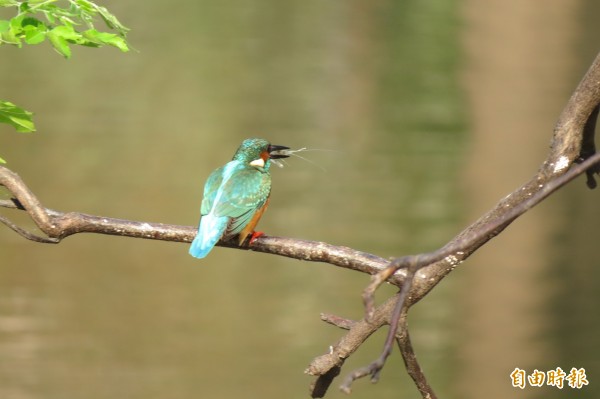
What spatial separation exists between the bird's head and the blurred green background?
191 inches

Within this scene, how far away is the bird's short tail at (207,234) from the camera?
7.91 ft

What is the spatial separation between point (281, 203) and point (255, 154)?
640cm

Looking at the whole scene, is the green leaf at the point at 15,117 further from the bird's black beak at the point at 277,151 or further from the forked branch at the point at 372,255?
the bird's black beak at the point at 277,151

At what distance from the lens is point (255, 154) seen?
114 inches

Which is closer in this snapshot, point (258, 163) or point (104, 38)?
point (104, 38)

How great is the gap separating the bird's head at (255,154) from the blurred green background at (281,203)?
4.86m

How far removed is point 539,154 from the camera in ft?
35.1

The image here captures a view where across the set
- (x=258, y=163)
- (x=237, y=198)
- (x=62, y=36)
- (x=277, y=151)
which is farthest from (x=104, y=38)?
(x=277, y=151)

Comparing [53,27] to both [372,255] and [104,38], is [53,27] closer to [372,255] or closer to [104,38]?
[104,38]

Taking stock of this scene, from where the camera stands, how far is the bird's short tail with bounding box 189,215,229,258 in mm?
2410

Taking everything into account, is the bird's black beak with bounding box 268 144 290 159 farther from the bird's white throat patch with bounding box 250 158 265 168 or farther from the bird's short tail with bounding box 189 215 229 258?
the bird's short tail with bounding box 189 215 229 258

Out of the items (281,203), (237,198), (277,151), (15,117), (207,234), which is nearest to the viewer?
(15,117)

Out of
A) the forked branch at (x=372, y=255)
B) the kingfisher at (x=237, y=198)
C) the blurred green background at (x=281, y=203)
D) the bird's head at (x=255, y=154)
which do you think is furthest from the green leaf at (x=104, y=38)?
the blurred green background at (x=281, y=203)

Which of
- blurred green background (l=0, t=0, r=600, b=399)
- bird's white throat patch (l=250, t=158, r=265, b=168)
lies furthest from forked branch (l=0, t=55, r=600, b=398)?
blurred green background (l=0, t=0, r=600, b=399)
